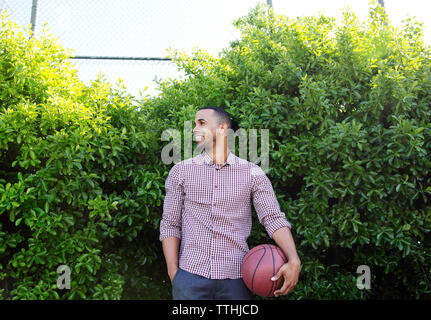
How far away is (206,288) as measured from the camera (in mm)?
2521

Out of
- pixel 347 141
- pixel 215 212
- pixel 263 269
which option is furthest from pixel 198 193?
pixel 347 141

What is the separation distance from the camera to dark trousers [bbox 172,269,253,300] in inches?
99.0

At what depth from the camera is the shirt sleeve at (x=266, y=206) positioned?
267 cm

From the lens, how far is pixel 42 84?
A: 3117 mm

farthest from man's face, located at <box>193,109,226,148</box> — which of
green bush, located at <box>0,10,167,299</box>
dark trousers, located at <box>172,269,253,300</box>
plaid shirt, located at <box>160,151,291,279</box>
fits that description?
dark trousers, located at <box>172,269,253,300</box>

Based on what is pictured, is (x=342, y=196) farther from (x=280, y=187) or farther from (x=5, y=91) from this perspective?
(x=5, y=91)

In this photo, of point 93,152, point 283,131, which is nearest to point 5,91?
point 93,152

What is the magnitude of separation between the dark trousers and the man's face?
1.06m

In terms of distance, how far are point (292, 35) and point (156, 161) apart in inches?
75.6

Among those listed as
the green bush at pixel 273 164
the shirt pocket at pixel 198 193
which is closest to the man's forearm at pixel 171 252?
the shirt pocket at pixel 198 193

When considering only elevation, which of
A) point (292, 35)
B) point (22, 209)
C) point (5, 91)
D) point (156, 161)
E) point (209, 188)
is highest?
point (292, 35)

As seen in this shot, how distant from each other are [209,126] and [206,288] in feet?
4.21

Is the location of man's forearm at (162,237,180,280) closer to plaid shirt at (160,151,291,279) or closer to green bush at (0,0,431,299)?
plaid shirt at (160,151,291,279)

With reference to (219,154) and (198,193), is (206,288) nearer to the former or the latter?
(198,193)
